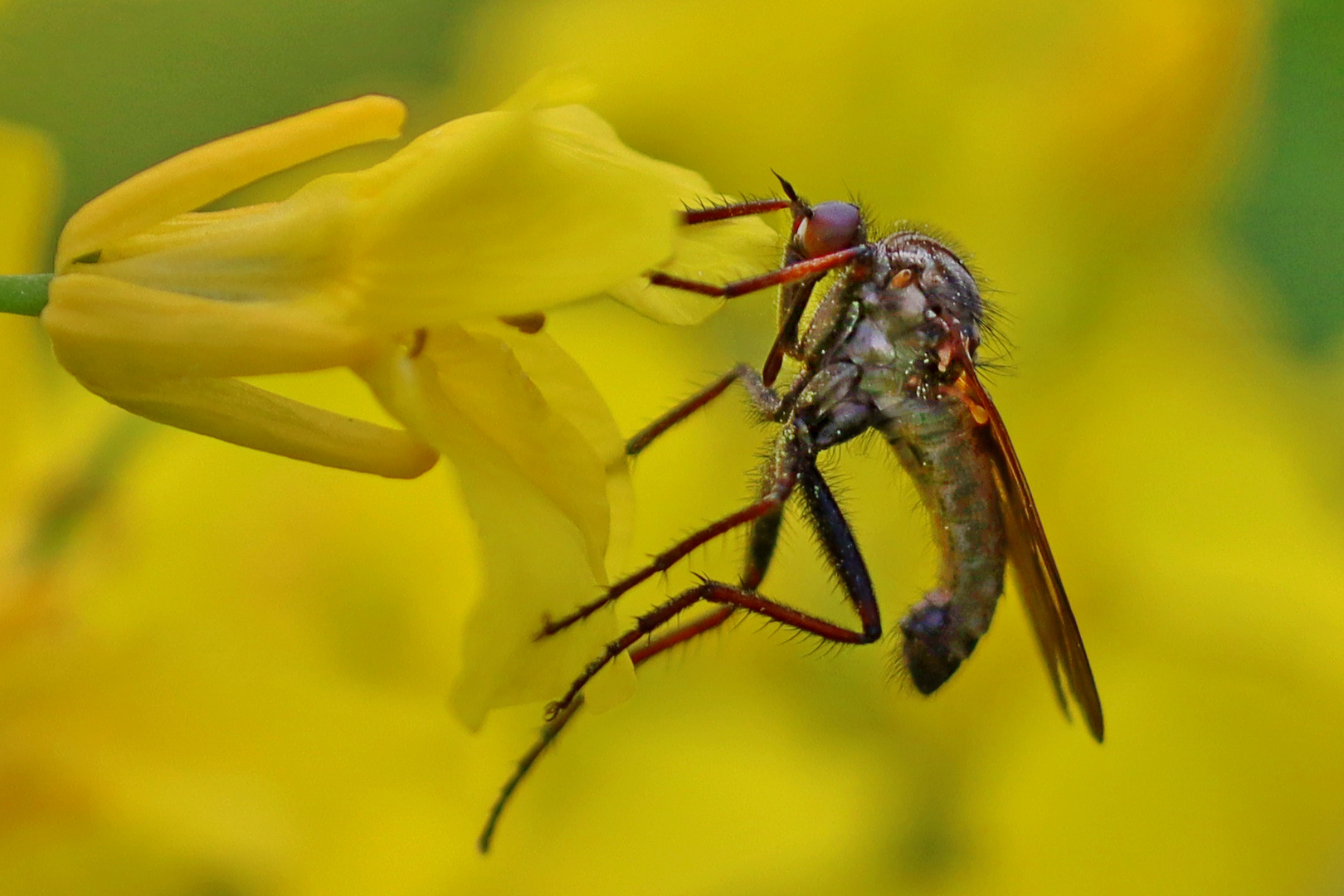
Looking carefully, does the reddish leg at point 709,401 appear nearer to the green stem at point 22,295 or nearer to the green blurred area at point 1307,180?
the green stem at point 22,295

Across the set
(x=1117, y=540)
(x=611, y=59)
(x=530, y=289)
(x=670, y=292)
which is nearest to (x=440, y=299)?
(x=530, y=289)

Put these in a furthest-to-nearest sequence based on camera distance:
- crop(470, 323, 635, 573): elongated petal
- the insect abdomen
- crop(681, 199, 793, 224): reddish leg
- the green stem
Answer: the insect abdomen
crop(681, 199, 793, 224): reddish leg
crop(470, 323, 635, 573): elongated petal
the green stem

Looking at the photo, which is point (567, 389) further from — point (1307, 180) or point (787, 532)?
point (1307, 180)

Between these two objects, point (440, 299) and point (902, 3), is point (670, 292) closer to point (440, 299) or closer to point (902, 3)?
point (440, 299)

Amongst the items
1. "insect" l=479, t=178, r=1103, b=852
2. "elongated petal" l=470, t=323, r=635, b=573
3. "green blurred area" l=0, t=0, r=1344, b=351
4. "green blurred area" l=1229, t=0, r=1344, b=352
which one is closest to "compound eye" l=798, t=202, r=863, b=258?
"insect" l=479, t=178, r=1103, b=852

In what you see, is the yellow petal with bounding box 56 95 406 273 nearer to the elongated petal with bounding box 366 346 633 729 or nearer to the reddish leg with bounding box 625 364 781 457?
the elongated petal with bounding box 366 346 633 729

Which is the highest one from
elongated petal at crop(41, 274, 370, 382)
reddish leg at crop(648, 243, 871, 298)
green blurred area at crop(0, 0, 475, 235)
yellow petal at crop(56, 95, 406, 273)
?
yellow petal at crop(56, 95, 406, 273)

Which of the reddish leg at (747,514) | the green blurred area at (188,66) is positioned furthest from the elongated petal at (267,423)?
the green blurred area at (188,66)

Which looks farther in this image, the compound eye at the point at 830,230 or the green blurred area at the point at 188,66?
the green blurred area at the point at 188,66
